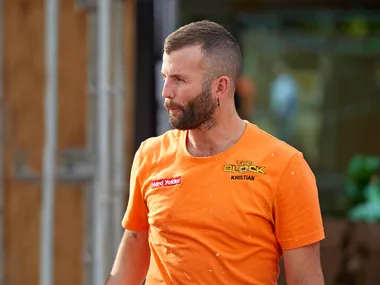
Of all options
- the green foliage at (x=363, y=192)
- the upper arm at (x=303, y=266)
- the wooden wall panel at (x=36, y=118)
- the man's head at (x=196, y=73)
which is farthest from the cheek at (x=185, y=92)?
the green foliage at (x=363, y=192)

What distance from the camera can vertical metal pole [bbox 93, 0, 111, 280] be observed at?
542 cm

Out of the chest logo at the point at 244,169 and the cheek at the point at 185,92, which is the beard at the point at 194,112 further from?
the chest logo at the point at 244,169

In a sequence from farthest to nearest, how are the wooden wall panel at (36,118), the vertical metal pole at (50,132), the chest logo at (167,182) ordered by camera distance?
the wooden wall panel at (36,118), the vertical metal pole at (50,132), the chest logo at (167,182)

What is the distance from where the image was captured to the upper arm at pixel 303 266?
2.85m

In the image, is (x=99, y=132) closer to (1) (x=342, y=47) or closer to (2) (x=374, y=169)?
(2) (x=374, y=169)

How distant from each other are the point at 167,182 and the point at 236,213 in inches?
10.1

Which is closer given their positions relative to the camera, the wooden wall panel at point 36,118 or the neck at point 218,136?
the neck at point 218,136

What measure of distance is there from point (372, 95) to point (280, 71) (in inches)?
46.7

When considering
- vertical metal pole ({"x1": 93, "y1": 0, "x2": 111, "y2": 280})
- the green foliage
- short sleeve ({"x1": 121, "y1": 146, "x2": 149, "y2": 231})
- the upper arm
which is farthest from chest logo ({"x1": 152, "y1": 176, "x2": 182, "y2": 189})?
the green foliage

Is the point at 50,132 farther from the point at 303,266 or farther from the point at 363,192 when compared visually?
the point at 363,192

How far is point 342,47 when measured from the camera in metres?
11.6

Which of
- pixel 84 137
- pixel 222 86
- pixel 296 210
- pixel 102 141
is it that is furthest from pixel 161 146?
pixel 84 137

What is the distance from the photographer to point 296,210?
112 inches

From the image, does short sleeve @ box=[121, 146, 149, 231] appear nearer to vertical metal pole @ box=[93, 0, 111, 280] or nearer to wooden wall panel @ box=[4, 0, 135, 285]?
vertical metal pole @ box=[93, 0, 111, 280]
